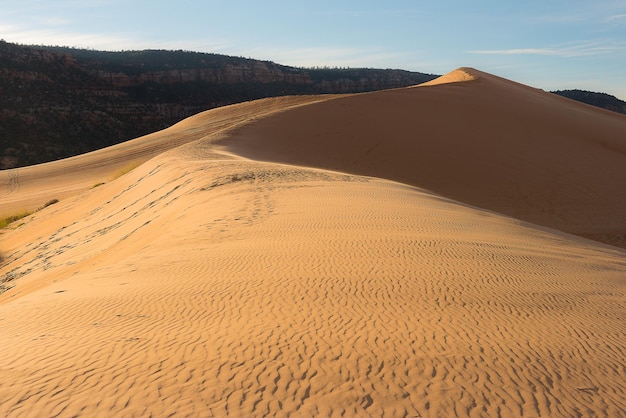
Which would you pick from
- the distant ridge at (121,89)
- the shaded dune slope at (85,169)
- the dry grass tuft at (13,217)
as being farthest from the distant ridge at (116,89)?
the dry grass tuft at (13,217)

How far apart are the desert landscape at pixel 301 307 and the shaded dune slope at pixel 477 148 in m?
2.47

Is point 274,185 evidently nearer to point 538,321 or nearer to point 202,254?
point 202,254

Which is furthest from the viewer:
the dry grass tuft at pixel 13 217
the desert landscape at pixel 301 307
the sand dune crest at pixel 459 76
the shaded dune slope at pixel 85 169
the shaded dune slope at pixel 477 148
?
the sand dune crest at pixel 459 76

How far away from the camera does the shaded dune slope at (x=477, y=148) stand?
1910cm

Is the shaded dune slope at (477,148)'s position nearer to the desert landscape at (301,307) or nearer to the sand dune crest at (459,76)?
the desert landscape at (301,307)

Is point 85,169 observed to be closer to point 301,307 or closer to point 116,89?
point 301,307

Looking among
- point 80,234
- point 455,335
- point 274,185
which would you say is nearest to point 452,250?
point 455,335

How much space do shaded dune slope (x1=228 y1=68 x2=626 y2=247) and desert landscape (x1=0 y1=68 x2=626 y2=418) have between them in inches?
97.3

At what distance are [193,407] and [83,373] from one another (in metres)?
0.99

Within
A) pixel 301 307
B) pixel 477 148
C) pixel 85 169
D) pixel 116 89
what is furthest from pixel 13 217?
pixel 116 89

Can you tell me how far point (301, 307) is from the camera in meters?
5.50

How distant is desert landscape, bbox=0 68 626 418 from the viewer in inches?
153

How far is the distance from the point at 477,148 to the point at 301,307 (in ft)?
64.6

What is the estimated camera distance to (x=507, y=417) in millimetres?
3688
